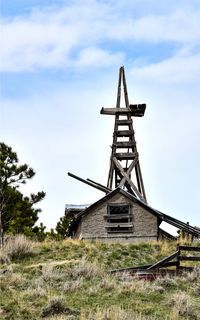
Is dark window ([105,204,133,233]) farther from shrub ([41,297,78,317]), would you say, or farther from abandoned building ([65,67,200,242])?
shrub ([41,297,78,317])

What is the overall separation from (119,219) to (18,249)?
9.47 metres

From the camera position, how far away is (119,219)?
33.0 meters

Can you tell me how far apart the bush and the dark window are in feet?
26.9

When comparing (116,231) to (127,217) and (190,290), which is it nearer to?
(127,217)

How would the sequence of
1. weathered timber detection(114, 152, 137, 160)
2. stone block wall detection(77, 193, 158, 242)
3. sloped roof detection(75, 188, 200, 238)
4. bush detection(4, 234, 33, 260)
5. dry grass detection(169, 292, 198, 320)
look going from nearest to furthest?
dry grass detection(169, 292, 198, 320) → bush detection(4, 234, 33, 260) → stone block wall detection(77, 193, 158, 242) → sloped roof detection(75, 188, 200, 238) → weathered timber detection(114, 152, 137, 160)

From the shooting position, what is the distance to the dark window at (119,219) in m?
32.7

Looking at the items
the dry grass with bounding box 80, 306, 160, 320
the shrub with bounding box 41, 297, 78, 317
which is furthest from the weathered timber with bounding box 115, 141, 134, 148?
the dry grass with bounding box 80, 306, 160, 320

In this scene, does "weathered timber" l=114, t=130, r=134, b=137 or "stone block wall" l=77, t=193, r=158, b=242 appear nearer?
"stone block wall" l=77, t=193, r=158, b=242

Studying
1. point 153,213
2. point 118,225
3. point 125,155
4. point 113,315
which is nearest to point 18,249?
point 118,225

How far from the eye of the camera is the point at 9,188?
35.9 metres

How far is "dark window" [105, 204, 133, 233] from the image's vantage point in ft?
107

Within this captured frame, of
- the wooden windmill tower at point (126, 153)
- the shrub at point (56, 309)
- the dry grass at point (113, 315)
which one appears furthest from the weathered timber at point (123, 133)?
the dry grass at point (113, 315)

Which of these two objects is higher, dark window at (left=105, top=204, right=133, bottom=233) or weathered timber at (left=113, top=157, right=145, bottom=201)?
weathered timber at (left=113, top=157, right=145, bottom=201)

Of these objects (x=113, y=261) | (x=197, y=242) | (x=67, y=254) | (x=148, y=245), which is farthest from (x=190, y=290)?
(x=197, y=242)
